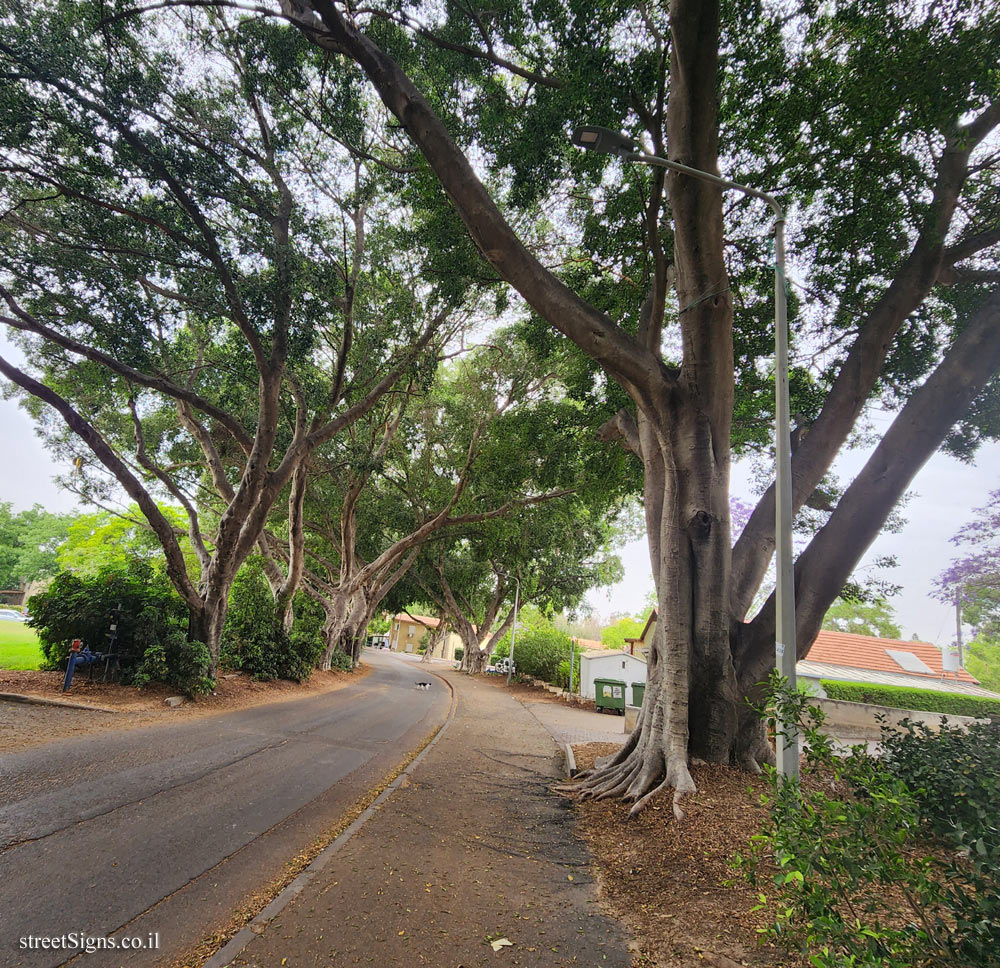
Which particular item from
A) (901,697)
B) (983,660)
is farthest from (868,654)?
(983,660)

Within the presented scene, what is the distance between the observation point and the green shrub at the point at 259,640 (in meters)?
15.8

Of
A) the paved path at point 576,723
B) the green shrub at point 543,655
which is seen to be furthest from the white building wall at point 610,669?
the green shrub at point 543,655

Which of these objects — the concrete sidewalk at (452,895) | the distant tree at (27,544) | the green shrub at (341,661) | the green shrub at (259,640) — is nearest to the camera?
the concrete sidewalk at (452,895)

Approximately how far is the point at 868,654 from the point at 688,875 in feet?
87.6

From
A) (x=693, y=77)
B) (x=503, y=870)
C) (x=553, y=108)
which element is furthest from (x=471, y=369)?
(x=503, y=870)

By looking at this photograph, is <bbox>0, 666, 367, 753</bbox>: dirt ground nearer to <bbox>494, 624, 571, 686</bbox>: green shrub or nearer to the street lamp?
the street lamp

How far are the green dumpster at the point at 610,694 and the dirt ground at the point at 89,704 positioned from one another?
10511mm

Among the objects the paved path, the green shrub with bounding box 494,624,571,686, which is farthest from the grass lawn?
the green shrub with bounding box 494,624,571,686

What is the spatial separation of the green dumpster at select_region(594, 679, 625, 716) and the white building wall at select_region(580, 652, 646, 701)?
0.54 meters

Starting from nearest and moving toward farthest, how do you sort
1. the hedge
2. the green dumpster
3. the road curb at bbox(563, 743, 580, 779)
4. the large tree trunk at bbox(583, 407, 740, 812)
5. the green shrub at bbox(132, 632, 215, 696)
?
the large tree trunk at bbox(583, 407, 740, 812), the road curb at bbox(563, 743, 580, 779), the green shrub at bbox(132, 632, 215, 696), the hedge, the green dumpster

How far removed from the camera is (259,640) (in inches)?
645

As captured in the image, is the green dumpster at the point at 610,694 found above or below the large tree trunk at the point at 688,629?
below

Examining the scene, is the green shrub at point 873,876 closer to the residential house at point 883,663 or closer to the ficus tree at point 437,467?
the ficus tree at point 437,467

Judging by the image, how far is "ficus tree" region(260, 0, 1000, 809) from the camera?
6.05 meters
